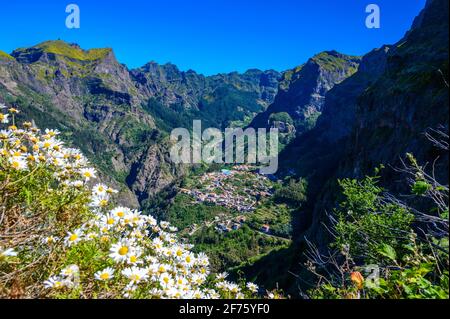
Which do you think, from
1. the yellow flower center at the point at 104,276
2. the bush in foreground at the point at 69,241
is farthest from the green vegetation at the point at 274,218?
the yellow flower center at the point at 104,276

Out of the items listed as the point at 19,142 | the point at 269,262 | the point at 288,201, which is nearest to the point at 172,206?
the point at 288,201

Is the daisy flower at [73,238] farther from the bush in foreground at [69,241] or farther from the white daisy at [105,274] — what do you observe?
the white daisy at [105,274]

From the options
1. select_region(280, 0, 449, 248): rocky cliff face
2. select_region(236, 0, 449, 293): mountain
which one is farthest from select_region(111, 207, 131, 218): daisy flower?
select_region(280, 0, 449, 248): rocky cliff face

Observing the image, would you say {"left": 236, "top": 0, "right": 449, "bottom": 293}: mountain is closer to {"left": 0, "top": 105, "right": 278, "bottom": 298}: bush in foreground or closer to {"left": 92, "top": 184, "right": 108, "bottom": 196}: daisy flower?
{"left": 92, "top": 184, "right": 108, "bottom": 196}: daisy flower

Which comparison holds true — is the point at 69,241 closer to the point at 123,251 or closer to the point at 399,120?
the point at 123,251

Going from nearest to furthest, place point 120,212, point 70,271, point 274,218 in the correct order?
point 70,271, point 120,212, point 274,218

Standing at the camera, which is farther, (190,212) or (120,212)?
(190,212)

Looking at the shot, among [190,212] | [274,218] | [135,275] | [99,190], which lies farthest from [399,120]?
[190,212]

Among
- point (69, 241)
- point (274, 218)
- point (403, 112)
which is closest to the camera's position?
point (69, 241)

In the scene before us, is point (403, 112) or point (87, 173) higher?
point (403, 112)

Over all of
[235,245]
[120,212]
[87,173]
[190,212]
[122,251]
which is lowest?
[235,245]

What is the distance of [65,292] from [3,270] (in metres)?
0.86

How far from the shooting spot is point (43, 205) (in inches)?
132
